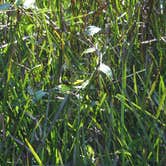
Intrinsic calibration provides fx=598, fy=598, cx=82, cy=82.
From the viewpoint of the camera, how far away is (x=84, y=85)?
1415mm

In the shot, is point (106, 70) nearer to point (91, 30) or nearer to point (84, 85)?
point (84, 85)

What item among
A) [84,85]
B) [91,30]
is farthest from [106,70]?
[91,30]

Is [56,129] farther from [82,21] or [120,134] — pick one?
[82,21]

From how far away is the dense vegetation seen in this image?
4.42ft

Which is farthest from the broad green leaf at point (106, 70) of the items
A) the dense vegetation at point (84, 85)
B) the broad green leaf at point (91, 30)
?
the broad green leaf at point (91, 30)

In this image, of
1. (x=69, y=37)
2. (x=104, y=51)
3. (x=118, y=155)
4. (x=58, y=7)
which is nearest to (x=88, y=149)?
(x=118, y=155)

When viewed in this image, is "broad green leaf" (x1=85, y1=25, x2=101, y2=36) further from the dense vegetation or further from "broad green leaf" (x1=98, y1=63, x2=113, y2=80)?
"broad green leaf" (x1=98, y1=63, x2=113, y2=80)

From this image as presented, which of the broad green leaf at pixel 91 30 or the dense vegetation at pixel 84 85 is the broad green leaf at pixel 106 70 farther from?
the broad green leaf at pixel 91 30

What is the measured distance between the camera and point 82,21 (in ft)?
5.61

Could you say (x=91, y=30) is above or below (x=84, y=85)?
above

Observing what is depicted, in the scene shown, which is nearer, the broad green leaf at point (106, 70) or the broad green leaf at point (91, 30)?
the broad green leaf at point (106, 70)

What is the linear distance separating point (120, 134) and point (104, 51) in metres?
0.28

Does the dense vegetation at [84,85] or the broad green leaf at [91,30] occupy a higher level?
the broad green leaf at [91,30]

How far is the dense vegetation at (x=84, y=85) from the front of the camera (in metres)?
1.35
